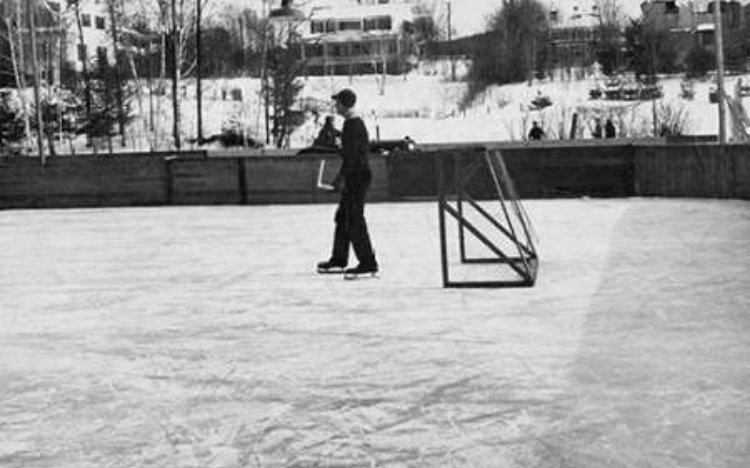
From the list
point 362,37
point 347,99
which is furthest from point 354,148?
point 362,37

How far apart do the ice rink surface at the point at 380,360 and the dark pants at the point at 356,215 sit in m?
0.35

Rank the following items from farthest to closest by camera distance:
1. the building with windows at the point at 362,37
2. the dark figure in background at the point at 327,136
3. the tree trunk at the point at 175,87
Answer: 1. the building with windows at the point at 362,37
2. the tree trunk at the point at 175,87
3. the dark figure in background at the point at 327,136

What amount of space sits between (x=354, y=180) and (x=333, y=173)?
10301 millimetres

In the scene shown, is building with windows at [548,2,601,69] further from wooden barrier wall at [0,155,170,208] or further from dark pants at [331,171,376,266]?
dark pants at [331,171,376,266]

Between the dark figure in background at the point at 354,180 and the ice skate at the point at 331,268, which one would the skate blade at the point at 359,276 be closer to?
the dark figure in background at the point at 354,180

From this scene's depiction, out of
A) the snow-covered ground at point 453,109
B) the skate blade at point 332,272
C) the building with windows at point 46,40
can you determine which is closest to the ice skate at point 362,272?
the skate blade at point 332,272

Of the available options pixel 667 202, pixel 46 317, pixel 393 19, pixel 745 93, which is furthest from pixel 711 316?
pixel 393 19

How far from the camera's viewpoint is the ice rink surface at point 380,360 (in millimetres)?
5418

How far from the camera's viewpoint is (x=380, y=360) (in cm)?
742

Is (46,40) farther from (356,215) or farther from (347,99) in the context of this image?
(356,215)

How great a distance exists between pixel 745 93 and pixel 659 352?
48.4 m

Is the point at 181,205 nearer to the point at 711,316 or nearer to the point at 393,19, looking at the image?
the point at 711,316

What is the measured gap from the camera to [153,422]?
19.6ft

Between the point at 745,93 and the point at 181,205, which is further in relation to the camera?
the point at 745,93
